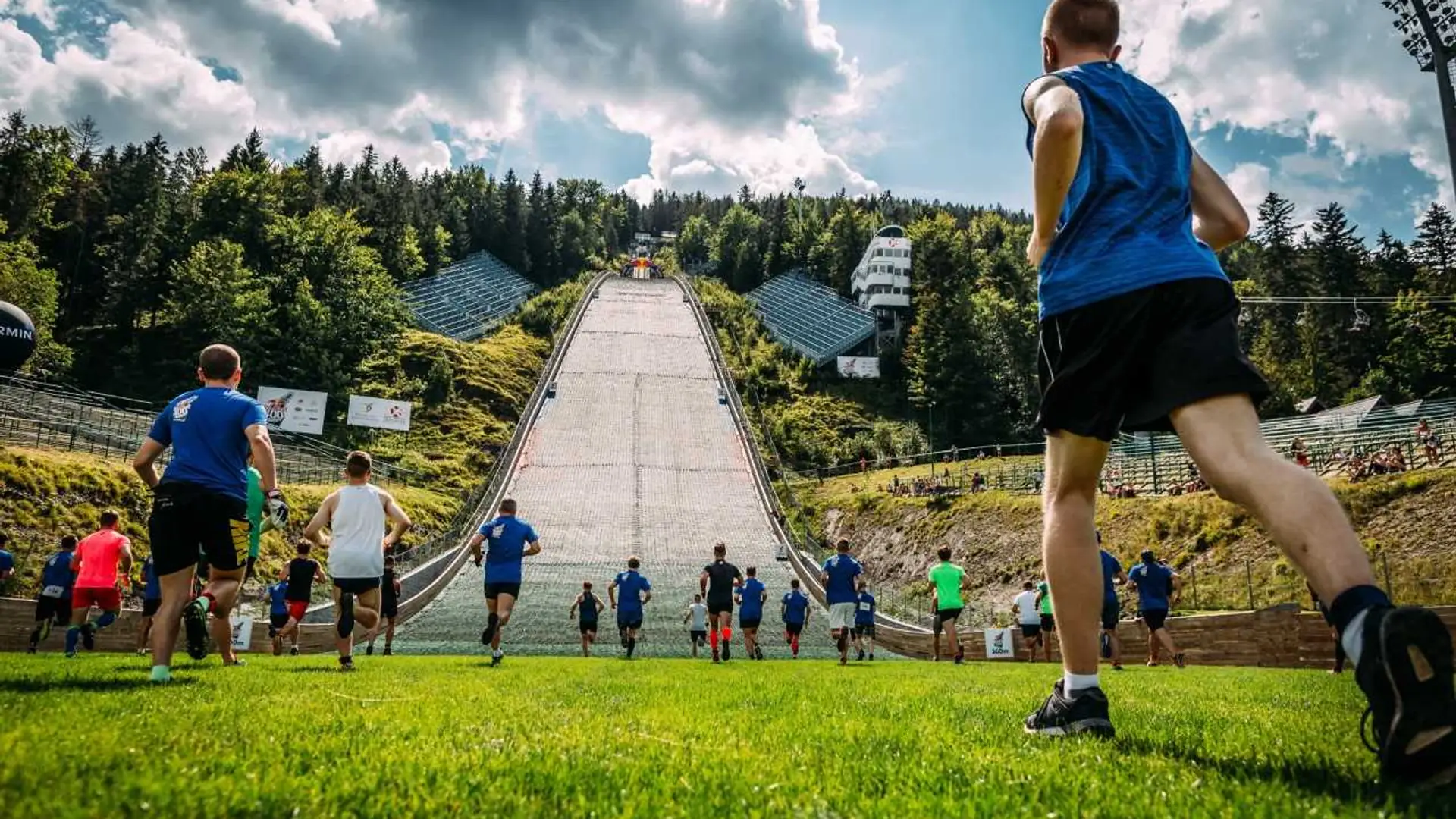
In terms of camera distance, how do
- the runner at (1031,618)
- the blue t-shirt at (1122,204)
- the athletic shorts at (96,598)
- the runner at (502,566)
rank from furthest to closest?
the runner at (1031,618) < the runner at (502,566) < the athletic shorts at (96,598) < the blue t-shirt at (1122,204)

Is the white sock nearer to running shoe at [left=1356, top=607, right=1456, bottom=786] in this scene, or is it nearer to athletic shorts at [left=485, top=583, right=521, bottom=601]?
running shoe at [left=1356, top=607, right=1456, bottom=786]

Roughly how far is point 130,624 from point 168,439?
11.1m

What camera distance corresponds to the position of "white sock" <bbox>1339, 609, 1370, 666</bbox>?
226 cm

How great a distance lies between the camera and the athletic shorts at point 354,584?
29.0 feet

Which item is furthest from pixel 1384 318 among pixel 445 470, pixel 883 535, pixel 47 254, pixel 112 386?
pixel 47 254

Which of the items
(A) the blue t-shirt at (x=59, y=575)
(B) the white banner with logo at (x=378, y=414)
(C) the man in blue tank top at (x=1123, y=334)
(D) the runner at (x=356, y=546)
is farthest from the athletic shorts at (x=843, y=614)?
(B) the white banner with logo at (x=378, y=414)

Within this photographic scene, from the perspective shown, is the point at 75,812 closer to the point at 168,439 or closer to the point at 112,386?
the point at 168,439

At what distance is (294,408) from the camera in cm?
4875

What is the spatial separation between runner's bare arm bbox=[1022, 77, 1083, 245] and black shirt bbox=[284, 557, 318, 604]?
43.2 ft

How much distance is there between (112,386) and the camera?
2128 inches

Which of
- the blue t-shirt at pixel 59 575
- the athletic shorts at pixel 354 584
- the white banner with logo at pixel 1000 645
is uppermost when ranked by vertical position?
the athletic shorts at pixel 354 584

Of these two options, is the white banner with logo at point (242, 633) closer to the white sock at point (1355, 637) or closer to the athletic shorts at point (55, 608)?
the athletic shorts at point (55, 608)

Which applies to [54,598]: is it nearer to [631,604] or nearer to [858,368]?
[631,604]

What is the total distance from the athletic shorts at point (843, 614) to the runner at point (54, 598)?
41.0 feet
